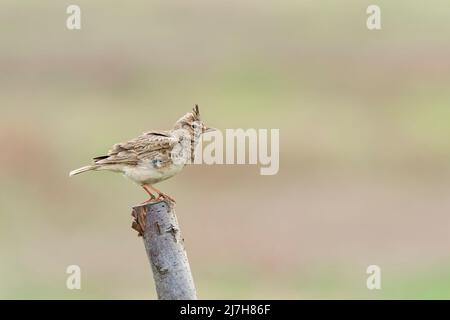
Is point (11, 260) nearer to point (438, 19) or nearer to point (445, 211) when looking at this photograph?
point (445, 211)

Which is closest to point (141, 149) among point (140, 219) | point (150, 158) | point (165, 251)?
point (150, 158)

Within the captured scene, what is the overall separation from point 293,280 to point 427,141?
327 inches

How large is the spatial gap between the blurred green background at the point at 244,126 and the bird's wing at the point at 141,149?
6934 millimetres

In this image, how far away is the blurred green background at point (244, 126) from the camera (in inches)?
719

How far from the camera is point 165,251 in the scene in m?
7.80

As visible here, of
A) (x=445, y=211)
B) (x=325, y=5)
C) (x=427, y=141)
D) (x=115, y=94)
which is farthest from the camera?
(x=325, y=5)

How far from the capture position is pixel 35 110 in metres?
26.4

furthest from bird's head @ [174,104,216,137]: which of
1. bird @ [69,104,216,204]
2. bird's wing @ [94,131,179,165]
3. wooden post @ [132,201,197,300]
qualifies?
wooden post @ [132,201,197,300]

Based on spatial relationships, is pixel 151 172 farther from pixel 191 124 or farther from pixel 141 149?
pixel 191 124

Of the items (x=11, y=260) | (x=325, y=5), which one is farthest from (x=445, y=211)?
(x=325, y=5)

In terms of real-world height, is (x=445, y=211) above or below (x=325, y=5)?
below

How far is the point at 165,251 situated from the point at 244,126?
1717 centimetres

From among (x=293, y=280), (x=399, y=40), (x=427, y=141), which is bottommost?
(x=293, y=280)

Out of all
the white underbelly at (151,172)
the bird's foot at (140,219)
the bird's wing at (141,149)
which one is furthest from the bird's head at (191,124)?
the bird's foot at (140,219)
